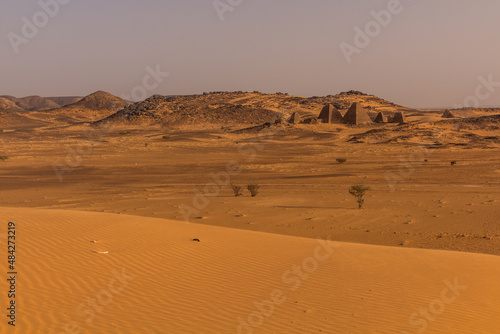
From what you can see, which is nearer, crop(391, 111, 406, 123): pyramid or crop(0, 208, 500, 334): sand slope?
crop(0, 208, 500, 334): sand slope

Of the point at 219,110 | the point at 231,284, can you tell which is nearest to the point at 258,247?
the point at 231,284

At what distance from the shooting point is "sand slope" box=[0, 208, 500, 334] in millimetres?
5434

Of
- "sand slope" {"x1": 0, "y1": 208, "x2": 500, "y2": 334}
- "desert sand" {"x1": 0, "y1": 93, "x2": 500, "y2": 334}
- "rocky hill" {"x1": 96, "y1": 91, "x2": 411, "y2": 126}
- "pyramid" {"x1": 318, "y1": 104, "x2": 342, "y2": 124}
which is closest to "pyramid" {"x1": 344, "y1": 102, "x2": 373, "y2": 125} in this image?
"pyramid" {"x1": 318, "y1": 104, "x2": 342, "y2": 124}

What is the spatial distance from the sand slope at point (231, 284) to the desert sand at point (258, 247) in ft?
0.10

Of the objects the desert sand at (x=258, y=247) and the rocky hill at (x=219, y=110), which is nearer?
the desert sand at (x=258, y=247)

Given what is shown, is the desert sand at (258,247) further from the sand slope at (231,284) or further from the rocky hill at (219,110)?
the rocky hill at (219,110)

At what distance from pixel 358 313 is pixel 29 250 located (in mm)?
5732

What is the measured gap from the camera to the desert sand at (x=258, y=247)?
5672mm

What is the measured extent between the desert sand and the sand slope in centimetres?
3

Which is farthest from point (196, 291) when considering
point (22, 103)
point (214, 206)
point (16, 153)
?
point (22, 103)

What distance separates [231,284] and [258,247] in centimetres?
263

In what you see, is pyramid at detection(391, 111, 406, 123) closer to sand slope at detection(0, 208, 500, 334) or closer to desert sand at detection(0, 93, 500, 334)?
desert sand at detection(0, 93, 500, 334)

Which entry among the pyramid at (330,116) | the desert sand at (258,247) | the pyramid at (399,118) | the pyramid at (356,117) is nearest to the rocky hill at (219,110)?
the pyramid at (330,116)

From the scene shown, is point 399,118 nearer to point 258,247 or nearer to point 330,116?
point 330,116
